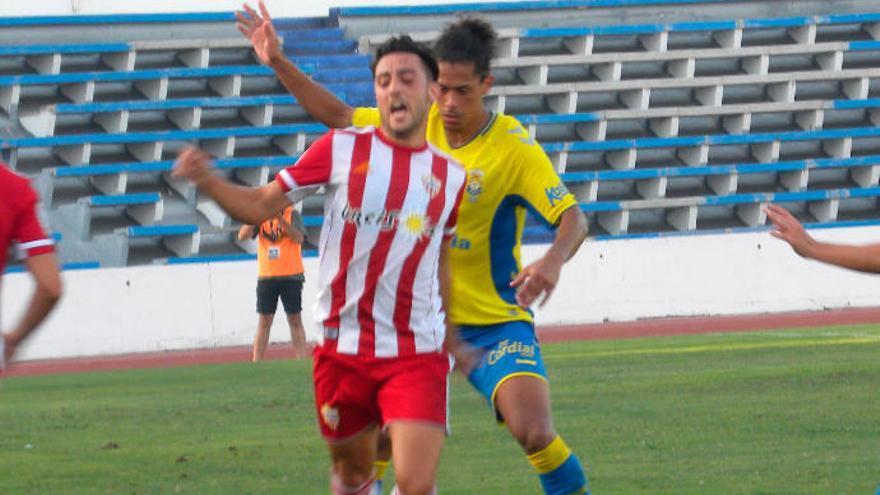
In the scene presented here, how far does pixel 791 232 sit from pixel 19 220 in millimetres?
2553

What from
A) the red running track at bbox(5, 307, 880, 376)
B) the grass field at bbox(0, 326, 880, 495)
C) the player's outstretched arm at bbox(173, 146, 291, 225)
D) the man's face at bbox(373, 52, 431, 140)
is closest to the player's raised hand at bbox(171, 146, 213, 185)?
the player's outstretched arm at bbox(173, 146, 291, 225)

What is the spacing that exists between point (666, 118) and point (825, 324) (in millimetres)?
8509

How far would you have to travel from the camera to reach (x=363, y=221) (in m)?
6.58

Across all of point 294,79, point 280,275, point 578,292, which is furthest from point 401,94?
point 578,292

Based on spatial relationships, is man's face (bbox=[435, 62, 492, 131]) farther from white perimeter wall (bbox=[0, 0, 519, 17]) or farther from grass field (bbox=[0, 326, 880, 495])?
white perimeter wall (bbox=[0, 0, 519, 17])

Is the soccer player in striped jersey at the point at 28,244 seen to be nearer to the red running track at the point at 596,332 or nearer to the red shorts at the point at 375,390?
the red shorts at the point at 375,390

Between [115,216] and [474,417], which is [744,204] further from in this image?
[474,417]

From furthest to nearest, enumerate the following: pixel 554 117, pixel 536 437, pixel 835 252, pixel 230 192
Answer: pixel 554 117, pixel 536 437, pixel 230 192, pixel 835 252

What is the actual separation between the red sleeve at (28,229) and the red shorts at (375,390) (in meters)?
1.52

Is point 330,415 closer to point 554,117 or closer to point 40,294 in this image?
point 40,294

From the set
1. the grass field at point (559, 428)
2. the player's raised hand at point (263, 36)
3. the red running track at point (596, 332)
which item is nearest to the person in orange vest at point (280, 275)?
the red running track at point (596, 332)

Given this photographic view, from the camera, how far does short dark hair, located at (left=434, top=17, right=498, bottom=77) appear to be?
7574mm

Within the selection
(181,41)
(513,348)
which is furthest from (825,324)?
(513,348)

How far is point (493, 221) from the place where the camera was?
766cm
